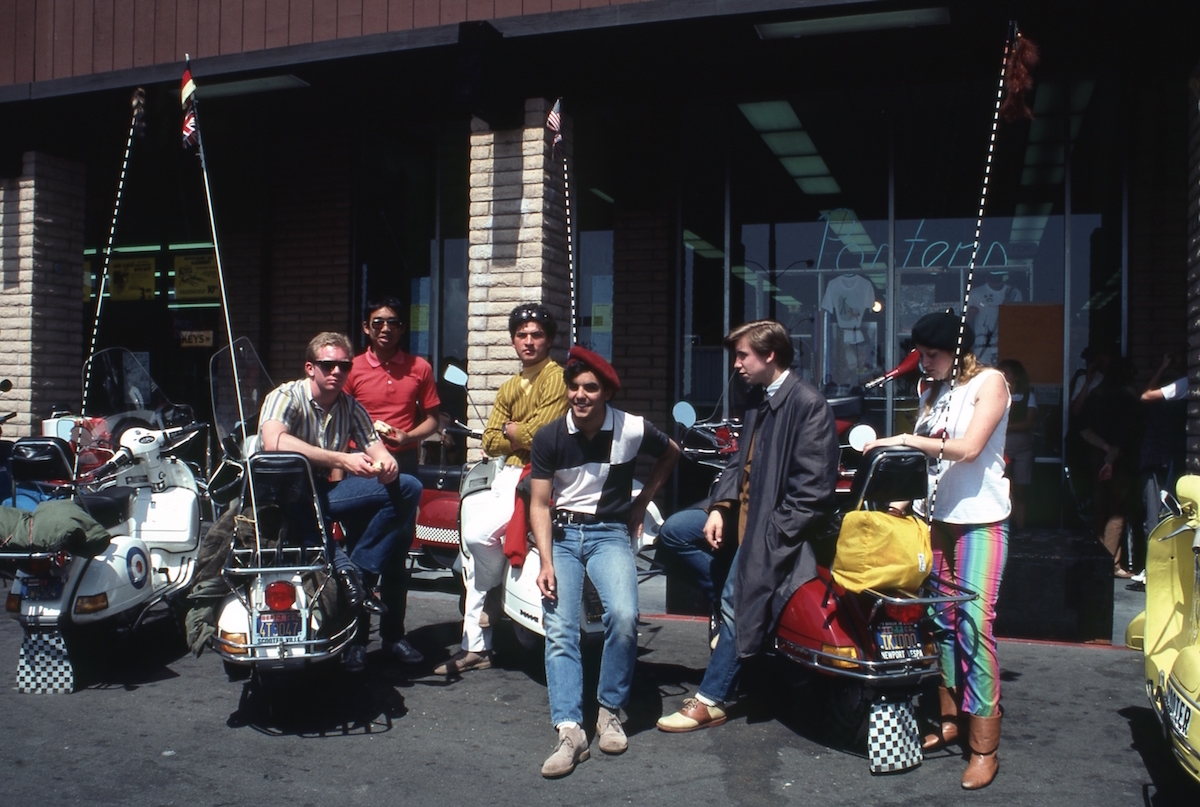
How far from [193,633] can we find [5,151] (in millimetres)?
6828

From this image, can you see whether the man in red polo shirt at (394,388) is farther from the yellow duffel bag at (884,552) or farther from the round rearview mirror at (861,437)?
the yellow duffel bag at (884,552)

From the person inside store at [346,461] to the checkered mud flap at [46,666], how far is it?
1.46 meters

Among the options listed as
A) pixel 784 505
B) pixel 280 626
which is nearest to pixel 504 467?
pixel 280 626

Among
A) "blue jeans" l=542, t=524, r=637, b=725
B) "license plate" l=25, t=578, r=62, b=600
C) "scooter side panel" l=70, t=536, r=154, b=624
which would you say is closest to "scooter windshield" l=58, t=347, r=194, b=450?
"scooter side panel" l=70, t=536, r=154, b=624

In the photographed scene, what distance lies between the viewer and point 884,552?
155 inches

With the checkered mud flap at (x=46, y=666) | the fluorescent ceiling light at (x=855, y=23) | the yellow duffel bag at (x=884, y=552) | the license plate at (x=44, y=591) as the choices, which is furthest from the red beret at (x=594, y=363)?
the fluorescent ceiling light at (x=855, y=23)

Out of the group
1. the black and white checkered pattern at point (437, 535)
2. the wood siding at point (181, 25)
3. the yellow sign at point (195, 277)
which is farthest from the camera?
the yellow sign at point (195, 277)

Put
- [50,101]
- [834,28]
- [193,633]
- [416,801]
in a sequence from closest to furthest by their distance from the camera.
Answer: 1. [416,801]
2. [193,633]
3. [834,28]
4. [50,101]

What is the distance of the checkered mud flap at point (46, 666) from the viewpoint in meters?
5.16

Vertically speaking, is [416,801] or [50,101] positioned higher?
[50,101]

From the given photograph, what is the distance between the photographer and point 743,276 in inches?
390

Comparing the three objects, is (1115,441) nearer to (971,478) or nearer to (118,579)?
(971,478)

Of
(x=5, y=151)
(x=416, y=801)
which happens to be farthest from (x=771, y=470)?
(x=5, y=151)

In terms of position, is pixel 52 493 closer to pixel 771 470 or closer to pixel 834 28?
pixel 771 470
